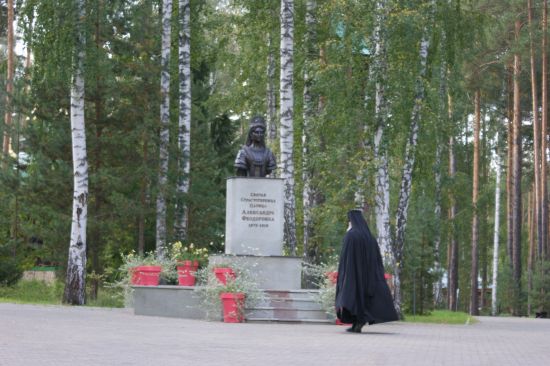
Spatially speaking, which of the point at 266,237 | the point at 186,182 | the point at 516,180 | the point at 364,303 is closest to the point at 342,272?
the point at 364,303

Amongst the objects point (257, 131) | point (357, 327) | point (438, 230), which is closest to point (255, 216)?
point (257, 131)

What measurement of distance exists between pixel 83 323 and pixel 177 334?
2580mm

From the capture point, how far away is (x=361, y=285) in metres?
17.6

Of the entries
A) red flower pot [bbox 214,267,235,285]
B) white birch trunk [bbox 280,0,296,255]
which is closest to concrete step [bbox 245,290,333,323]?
red flower pot [bbox 214,267,235,285]

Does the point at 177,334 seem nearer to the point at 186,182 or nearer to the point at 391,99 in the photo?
the point at 391,99

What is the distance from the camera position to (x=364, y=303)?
58.1 ft

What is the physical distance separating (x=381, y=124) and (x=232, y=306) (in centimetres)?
692

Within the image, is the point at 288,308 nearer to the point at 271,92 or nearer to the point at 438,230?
the point at 271,92

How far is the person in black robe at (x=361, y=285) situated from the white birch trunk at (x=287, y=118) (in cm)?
795

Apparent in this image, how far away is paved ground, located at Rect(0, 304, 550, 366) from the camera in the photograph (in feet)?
38.9

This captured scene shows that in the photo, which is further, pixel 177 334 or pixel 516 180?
pixel 516 180

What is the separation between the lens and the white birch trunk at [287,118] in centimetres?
2583

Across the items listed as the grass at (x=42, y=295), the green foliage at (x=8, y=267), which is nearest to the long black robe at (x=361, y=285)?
the grass at (x=42, y=295)

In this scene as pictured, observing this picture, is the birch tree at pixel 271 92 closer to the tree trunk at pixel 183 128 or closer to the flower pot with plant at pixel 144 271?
the tree trunk at pixel 183 128
